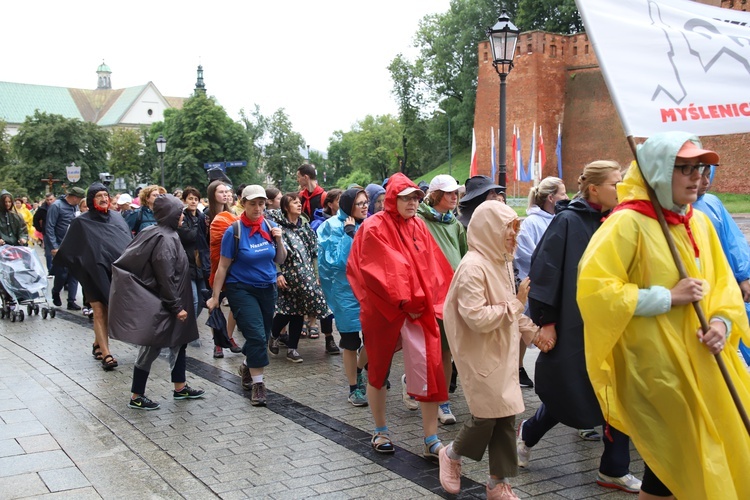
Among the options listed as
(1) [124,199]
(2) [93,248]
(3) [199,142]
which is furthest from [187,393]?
(3) [199,142]

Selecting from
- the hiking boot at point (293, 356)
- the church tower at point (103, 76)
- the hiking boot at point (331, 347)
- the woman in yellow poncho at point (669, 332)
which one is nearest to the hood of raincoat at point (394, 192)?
the woman in yellow poncho at point (669, 332)

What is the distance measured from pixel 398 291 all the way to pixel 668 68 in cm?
231

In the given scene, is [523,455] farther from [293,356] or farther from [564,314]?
[293,356]

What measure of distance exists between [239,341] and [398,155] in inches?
2853

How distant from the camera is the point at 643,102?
3.65m

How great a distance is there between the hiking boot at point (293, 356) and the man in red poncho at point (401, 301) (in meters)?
3.29

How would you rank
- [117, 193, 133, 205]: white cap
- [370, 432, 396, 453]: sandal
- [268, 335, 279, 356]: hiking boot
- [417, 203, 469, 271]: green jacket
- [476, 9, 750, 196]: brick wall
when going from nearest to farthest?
[370, 432, 396, 453]: sandal
[417, 203, 469, 271]: green jacket
[268, 335, 279, 356]: hiking boot
[117, 193, 133, 205]: white cap
[476, 9, 750, 196]: brick wall

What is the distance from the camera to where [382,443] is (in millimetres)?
5555

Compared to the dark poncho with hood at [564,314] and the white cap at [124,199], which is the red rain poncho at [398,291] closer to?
the dark poncho with hood at [564,314]

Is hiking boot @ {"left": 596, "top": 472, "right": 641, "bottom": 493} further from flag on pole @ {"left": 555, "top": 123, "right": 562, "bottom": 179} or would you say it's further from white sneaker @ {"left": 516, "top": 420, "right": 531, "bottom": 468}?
flag on pole @ {"left": 555, "top": 123, "right": 562, "bottom": 179}

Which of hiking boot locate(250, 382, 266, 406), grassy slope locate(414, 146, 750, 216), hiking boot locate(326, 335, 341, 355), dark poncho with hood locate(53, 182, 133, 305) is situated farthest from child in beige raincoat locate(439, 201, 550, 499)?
grassy slope locate(414, 146, 750, 216)

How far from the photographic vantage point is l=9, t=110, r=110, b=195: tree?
73562 millimetres

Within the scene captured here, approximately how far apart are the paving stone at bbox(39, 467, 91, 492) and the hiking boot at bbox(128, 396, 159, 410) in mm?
1594

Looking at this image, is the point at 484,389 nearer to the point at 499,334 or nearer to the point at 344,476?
the point at 499,334
